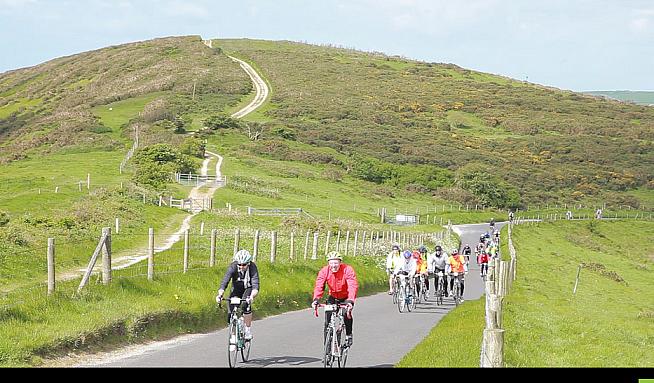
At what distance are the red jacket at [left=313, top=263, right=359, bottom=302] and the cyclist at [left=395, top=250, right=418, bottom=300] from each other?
11.4 m

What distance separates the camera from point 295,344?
1620 centimetres

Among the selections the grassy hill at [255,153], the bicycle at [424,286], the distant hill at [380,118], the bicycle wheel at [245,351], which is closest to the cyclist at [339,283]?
the bicycle wheel at [245,351]

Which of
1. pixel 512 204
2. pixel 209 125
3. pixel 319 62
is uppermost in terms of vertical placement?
pixel 319 62

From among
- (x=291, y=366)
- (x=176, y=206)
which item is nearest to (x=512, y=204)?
(x=176, y=206)

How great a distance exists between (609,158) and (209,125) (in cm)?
5837

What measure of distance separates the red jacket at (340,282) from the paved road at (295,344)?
45.8 inches

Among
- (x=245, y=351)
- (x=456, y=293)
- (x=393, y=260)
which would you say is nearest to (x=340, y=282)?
(x=245, y=351)

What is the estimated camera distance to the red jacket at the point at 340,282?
43.7 ft

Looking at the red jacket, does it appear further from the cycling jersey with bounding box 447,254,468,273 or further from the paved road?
the cycling jersey with bounding box 447,254,468,273

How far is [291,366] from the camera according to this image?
13.5 m

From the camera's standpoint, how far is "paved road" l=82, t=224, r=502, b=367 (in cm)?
1393

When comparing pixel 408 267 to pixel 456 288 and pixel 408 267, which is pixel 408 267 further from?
pixel 456 288

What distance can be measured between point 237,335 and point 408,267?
12.1 meters
